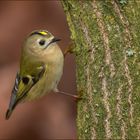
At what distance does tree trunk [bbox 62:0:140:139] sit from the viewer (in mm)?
4398

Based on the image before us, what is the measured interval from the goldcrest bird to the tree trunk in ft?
1.95

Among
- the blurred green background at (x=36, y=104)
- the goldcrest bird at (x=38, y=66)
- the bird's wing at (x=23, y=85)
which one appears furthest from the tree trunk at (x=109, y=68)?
the blurred green background at (x=36, y=104)

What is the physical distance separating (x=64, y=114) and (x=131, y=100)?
3819 mm

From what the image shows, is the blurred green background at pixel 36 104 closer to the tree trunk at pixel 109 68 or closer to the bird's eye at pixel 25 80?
the bird's eye at pixel 25 80

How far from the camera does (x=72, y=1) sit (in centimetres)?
456

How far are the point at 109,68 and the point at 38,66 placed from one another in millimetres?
899

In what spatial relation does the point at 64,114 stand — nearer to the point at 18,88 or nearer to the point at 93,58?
the point at 18,88

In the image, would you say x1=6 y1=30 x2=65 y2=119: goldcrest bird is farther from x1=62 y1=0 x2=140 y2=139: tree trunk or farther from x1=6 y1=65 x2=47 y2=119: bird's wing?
x1=62 y1=0 x2=140 y2=139: tree trunk

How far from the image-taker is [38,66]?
17.1 ft

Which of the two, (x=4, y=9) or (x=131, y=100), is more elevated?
(x=4, y=9)

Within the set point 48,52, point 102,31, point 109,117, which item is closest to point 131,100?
point 109,117

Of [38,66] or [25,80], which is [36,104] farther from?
[38,66]

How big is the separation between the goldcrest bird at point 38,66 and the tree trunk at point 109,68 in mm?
594

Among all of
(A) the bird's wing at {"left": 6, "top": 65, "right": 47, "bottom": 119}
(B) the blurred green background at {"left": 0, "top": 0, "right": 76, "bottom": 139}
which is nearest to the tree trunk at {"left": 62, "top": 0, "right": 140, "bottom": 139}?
(A) the bird's wing at {"left": 6, "top": 65, "right": 47, "bottom": 119}
